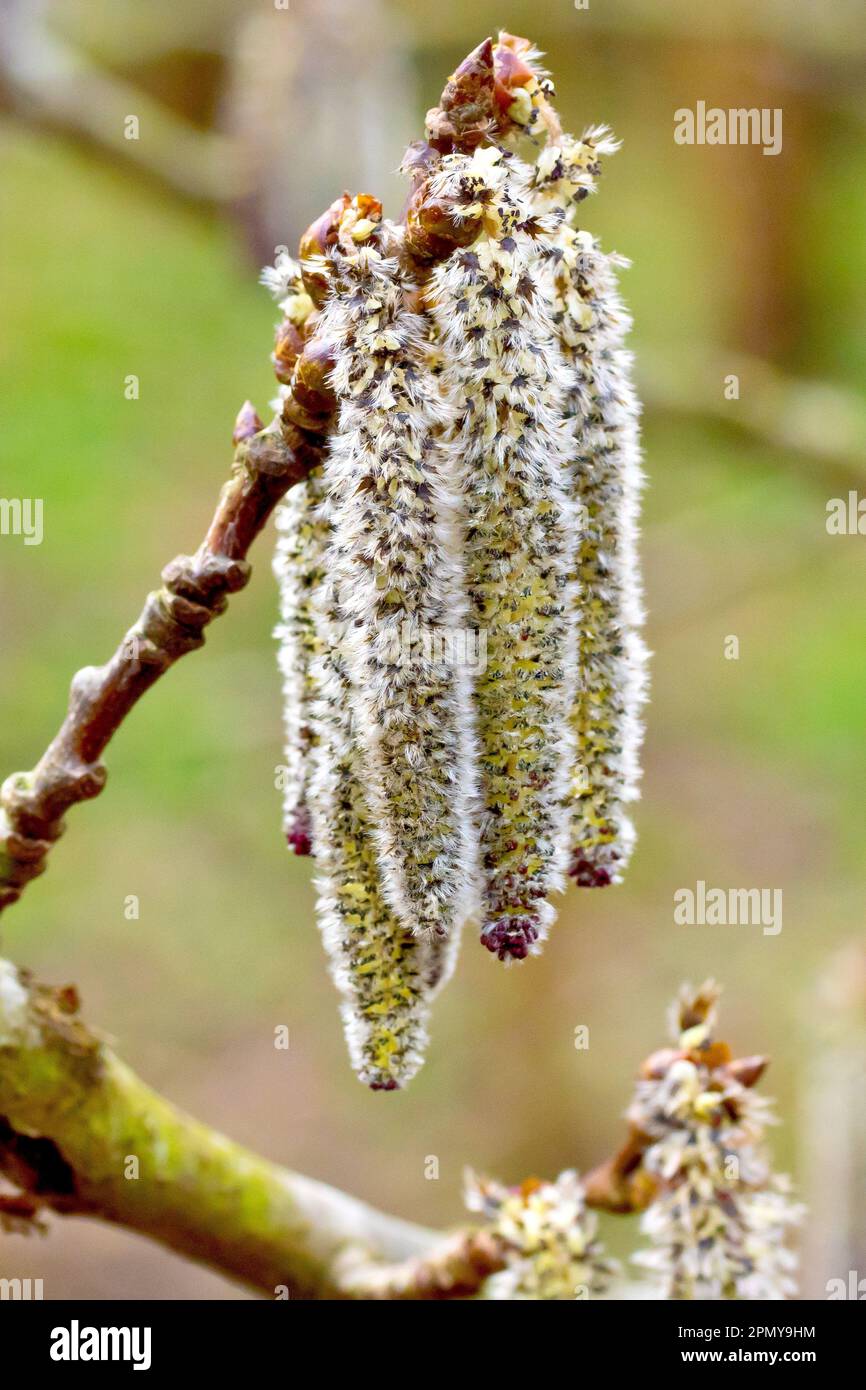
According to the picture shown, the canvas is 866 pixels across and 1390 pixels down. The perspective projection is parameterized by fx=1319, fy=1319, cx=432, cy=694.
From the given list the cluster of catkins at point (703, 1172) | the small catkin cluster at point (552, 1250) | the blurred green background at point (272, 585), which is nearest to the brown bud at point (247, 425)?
the cluster of catkins at point (703, 1172)

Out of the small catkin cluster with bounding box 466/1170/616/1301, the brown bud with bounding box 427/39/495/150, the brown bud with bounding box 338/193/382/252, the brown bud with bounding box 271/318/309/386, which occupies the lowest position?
the small catkin cluster with bounding box 466/1170/616/1301

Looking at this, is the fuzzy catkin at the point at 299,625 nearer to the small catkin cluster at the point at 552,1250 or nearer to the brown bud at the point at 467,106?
the brown bud at the point at 467,106

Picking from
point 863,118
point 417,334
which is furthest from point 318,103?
point 417,334

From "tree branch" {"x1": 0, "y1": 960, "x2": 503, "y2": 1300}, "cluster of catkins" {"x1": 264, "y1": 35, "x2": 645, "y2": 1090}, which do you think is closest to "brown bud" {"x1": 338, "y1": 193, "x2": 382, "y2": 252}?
"cluster of catkins" {"x1": 264, "y1": 35, "x2": 645, "y2": 1090}

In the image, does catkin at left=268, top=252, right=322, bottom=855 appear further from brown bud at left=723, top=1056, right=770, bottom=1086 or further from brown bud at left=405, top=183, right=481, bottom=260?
brown bud at left=723, top=1056, right=770, bottom=1086

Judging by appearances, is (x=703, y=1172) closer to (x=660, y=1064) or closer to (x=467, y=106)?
(x=660, y=1064)

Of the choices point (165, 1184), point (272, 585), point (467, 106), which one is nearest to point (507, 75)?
point (467, 106)
